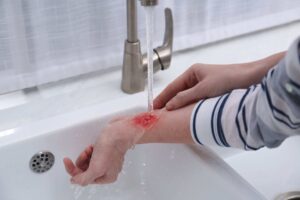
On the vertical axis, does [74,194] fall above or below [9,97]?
below

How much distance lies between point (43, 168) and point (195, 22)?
1.43 feet

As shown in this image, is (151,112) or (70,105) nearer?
(151,112)

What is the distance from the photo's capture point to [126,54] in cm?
72

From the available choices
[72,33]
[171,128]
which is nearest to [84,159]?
[171,128]

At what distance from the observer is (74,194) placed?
2.29 ft

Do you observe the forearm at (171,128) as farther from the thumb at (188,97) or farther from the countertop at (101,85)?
the countertop at (101,85)

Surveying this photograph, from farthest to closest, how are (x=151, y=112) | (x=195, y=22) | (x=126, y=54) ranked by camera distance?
1. (x=195, y=22)
2. (x=126, y=54)
3. (x=151, y=112)

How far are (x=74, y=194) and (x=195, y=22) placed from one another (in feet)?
1.40

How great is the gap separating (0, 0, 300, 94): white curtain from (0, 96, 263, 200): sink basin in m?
0.13

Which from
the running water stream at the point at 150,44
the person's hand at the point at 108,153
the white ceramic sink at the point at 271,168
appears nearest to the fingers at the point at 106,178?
the person's hand at the point at 108,153

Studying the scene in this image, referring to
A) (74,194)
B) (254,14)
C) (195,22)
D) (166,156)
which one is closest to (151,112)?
(166,156)

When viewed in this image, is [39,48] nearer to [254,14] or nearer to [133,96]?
[133,96]

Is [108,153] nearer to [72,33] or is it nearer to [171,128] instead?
[171,128]

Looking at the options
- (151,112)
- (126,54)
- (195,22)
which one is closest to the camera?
(151,112)
